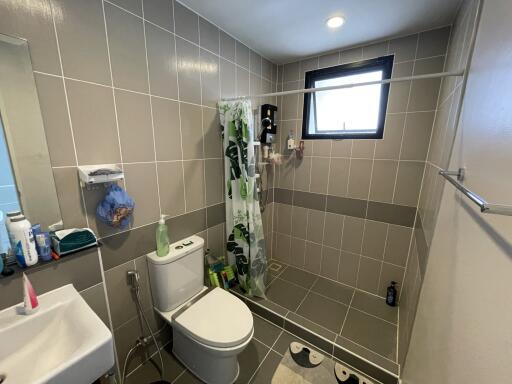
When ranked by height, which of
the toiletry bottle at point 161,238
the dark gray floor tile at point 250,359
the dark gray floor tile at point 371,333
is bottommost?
the dark gray floor tile at point 250,359

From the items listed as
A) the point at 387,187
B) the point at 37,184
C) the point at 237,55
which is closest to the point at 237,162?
the point at 237,55

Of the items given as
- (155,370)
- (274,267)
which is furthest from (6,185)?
(274,267)

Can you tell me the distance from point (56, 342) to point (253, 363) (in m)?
1.20

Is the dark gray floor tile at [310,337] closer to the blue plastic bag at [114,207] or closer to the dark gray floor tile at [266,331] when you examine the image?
the dark gray floor tile at [266,331]

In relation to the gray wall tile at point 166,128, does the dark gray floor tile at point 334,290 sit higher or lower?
lower

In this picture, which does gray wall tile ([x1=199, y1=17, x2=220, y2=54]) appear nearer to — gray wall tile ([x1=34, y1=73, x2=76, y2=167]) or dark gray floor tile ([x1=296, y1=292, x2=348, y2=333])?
gray wall tile ([x1=34, y1=73, x2=76, y2=167])

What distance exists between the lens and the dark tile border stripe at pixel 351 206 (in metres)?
1.85

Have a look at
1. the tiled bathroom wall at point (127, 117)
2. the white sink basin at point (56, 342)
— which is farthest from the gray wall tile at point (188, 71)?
the white sink basin at point (56, 342)

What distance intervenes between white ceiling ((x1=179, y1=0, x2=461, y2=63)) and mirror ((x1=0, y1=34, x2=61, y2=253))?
100 centimetres

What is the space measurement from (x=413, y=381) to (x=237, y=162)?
1661 millimetres

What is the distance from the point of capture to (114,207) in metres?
1.10

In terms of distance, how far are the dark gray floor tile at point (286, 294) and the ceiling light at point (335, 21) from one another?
92.7 inches

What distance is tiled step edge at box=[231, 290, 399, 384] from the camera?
1.36 m

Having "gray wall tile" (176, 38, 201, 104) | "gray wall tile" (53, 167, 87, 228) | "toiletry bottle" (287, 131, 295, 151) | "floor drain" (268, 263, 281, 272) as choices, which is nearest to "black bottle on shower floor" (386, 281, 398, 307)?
"floor drain" (268, 263, 281, 272)
